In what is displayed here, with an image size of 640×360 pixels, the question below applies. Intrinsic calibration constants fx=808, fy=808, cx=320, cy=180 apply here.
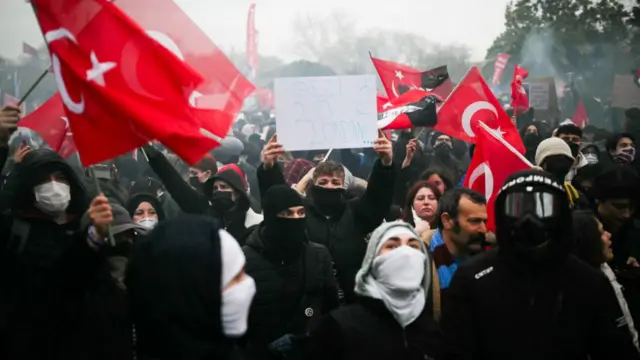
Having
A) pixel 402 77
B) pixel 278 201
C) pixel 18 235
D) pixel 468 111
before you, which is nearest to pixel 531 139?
pixel 402 77

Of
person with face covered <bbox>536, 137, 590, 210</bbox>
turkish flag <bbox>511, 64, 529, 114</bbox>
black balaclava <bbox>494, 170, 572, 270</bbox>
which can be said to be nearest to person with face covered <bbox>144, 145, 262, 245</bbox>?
person with face covered <bbox>536, 137, 590, 210</bbox>

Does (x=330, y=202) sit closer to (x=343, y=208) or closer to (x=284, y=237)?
(x=343, y=208)

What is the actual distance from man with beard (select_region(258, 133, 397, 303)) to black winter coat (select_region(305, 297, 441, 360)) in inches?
69.6

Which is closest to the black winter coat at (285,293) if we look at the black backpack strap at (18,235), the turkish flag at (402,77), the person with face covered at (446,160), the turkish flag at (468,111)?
the black backpack strap at (18,235)

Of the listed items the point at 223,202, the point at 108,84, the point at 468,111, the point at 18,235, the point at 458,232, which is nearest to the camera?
the point at 18,235

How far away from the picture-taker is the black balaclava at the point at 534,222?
3.43 meters

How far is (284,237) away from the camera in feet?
15.4

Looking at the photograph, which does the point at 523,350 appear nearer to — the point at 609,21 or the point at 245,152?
the point at 245,152

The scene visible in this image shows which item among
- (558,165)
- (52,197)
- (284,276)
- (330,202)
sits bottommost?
(284,276)

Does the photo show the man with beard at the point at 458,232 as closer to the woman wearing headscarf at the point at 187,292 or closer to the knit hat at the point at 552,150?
the woman wearing headscarf at the point at 187,292

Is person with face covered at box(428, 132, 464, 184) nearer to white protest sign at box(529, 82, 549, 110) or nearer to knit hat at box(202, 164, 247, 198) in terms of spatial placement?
knit hat at box(202, 164, 247, 198)

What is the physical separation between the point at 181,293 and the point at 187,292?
0.02 meters

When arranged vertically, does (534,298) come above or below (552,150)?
below

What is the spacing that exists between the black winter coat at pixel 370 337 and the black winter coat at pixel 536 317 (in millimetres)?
106
